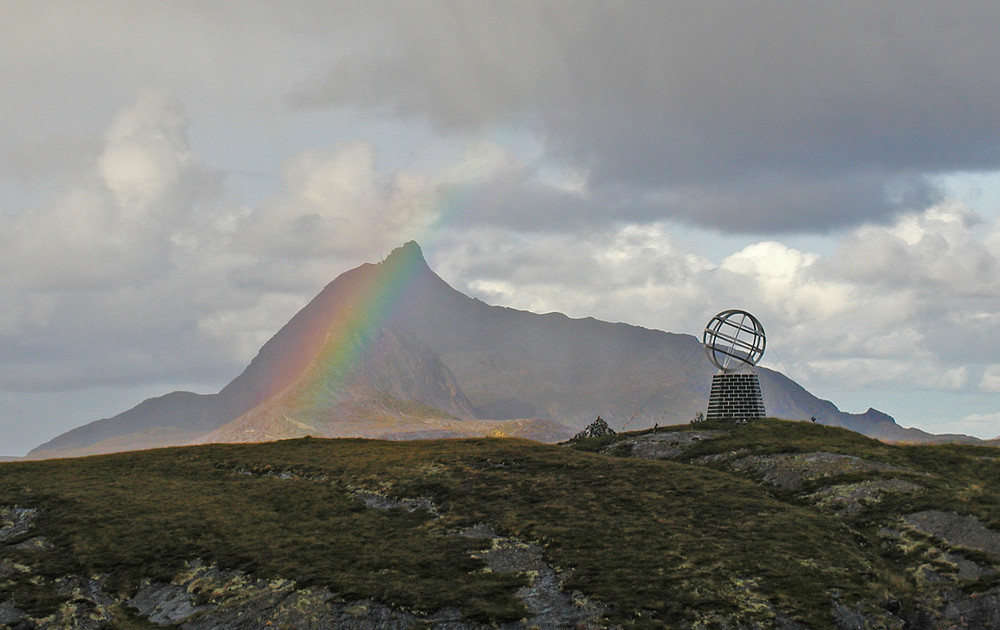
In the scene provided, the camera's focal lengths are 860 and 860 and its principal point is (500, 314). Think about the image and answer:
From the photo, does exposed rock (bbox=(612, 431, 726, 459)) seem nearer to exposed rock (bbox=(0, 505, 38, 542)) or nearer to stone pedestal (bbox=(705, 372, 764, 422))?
stone pedestal (bbox=(705, 372, 764, 422))

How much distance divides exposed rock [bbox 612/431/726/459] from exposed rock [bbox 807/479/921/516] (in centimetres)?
1767

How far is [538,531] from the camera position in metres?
51.1

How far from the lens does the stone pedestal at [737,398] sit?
289 feet

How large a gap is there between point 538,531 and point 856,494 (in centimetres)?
2242

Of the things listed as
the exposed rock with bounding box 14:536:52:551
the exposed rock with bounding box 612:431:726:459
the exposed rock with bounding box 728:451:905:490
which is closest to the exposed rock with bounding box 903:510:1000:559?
the exposed rock with bounding box 728:451:905:490

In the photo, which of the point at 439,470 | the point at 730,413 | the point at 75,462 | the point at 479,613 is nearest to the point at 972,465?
the point at 730,413

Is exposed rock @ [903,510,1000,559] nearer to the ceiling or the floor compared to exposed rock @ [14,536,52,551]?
nearer to the floor

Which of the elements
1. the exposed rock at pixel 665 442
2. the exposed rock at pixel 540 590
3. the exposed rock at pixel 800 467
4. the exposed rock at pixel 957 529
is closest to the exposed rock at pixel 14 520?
the exposed rock at pixel 540 590

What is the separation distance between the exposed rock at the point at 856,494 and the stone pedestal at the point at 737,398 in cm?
2837

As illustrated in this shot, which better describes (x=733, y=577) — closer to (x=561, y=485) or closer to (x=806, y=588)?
(x=806, y=588)

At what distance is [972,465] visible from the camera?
230 ft

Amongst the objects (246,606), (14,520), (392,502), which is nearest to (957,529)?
(392,502)

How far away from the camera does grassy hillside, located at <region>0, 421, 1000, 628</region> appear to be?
4259cm

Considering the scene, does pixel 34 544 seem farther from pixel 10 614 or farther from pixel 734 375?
pixel 734 375
